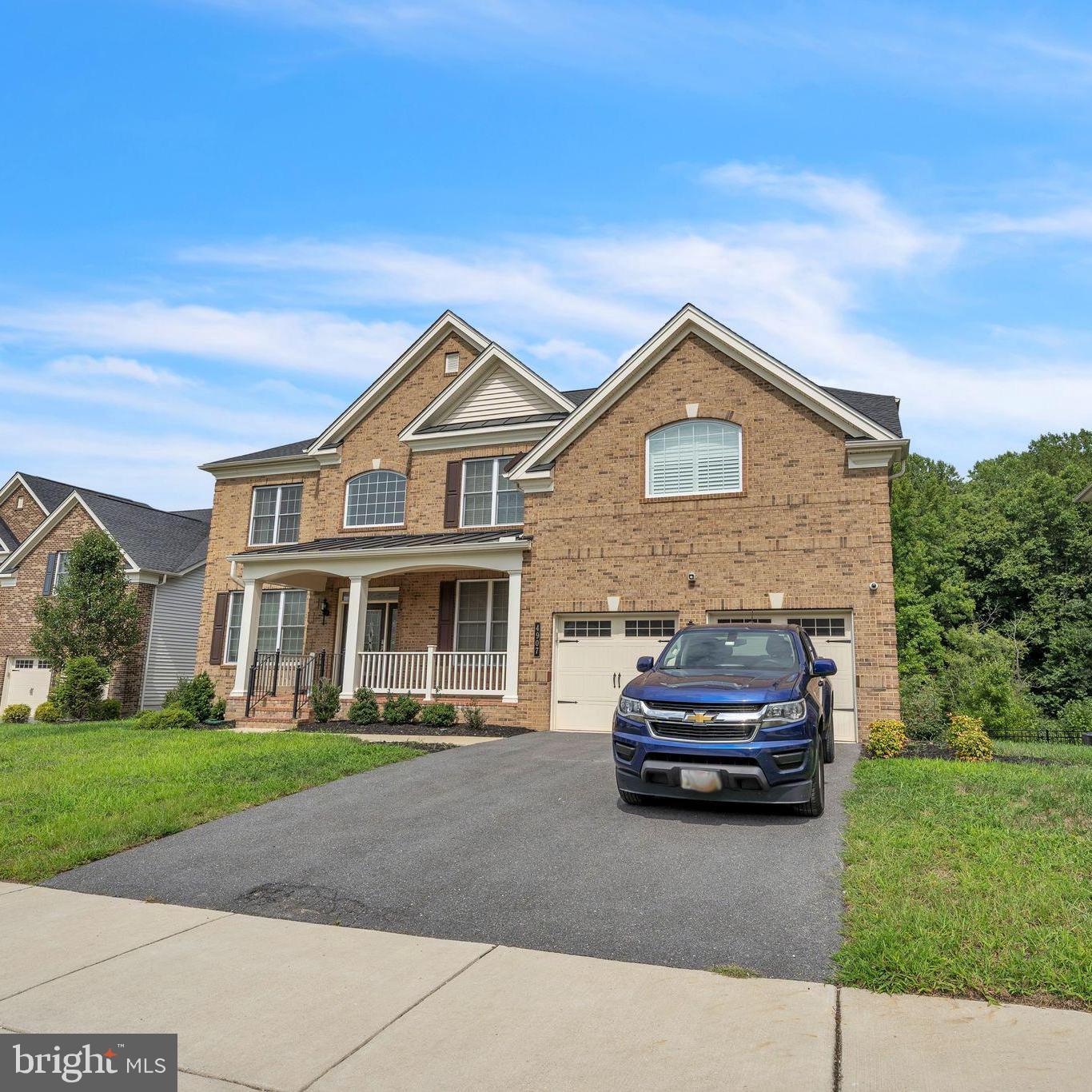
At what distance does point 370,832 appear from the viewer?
8.00 m

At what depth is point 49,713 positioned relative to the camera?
76.2ft

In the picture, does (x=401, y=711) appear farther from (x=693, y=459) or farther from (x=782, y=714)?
(x=782, y=714)

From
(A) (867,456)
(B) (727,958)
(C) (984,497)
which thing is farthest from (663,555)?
(C) (984,497)

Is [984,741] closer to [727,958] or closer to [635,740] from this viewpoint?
[635,740]

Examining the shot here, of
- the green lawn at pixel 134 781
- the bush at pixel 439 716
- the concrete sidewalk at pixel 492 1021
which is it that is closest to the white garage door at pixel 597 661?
the bush at pixel 439 716

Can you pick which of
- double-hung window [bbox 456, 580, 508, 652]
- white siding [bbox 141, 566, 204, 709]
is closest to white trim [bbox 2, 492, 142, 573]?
white siding [bbox 141, 566, 204, 709]

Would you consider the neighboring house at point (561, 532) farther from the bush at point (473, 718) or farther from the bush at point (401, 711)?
the bush at point (401, 711)

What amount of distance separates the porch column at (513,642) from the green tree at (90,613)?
14.4m

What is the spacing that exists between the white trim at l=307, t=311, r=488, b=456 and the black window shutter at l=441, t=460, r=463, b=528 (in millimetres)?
3260

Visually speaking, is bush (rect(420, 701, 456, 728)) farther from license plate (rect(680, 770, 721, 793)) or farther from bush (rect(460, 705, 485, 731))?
license plate (rect(680, 770, 721, 793))

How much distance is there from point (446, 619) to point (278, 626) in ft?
17.9

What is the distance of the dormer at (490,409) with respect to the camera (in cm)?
2000

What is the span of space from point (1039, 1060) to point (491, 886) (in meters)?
3.79

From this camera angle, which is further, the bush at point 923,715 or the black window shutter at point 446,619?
the black window shutter at point 446,619
